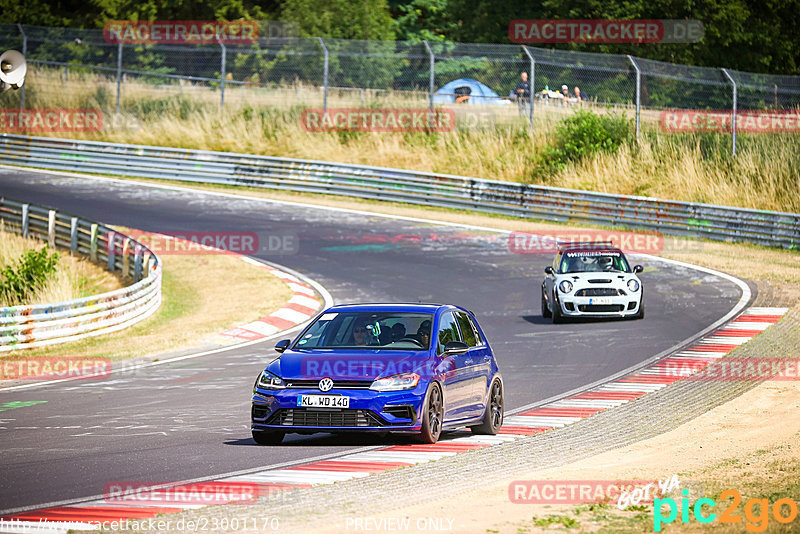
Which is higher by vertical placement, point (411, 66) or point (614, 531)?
point (411, 66)

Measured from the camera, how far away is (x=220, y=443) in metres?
11.1

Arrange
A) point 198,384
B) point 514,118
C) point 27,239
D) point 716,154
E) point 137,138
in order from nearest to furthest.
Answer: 1. point 198,384
2. point 27,239
3. point 716,154
4. point 514,118
5. point 137,138

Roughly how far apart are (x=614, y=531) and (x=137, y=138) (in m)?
37.5

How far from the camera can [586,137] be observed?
37.8 metres

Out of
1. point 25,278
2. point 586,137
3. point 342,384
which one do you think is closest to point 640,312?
point 342,384

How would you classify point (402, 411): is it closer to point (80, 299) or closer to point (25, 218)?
point (80, 299)

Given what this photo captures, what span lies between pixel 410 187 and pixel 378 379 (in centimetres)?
2628

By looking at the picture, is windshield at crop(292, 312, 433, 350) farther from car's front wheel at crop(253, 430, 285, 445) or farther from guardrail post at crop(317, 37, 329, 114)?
guardrail post at crop(317, 37, 329, 114)

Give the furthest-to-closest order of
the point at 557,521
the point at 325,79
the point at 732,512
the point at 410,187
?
the point at 325,79 → the point at 410,187 → the point at 732,512 → the point at 557,521

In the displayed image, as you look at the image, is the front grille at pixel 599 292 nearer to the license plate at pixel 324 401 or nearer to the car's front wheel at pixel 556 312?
the car's front wheel at pixel 556 312

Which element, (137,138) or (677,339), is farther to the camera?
(137,138)

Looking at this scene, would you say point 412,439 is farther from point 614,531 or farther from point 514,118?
point 514,118

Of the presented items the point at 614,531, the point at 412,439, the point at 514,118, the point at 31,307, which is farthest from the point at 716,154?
the point at 614,531

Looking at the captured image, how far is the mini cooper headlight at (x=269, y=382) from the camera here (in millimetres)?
10625
